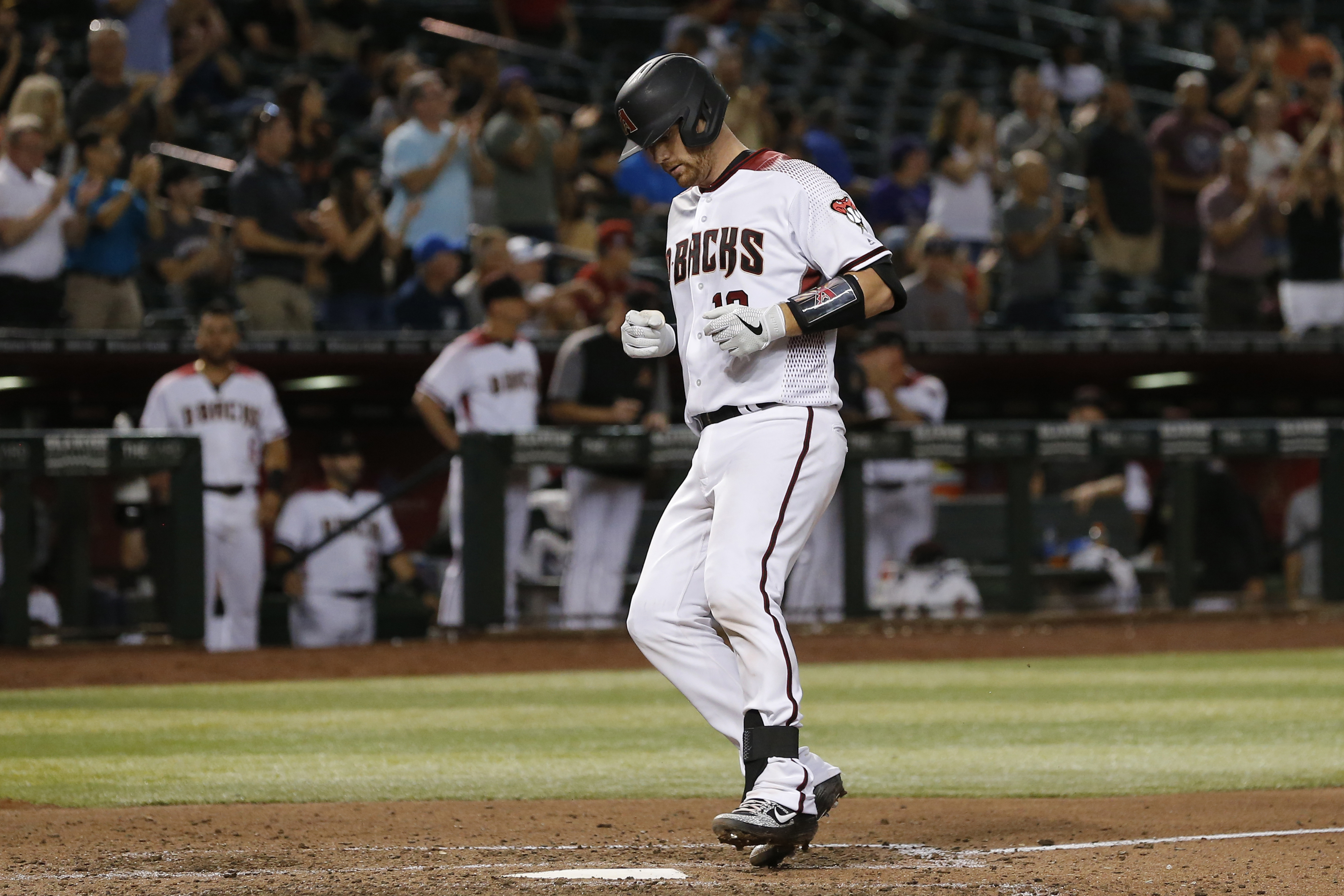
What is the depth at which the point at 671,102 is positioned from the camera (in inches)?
167

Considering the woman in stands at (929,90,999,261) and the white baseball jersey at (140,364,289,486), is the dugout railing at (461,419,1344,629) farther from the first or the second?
the woman in stands at (929,90,999,261)

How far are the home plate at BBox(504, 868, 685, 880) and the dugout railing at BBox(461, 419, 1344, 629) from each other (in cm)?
585

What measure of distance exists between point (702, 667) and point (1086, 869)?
101cm

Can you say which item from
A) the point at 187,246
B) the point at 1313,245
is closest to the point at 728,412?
the point at 187,246

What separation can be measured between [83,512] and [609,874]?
614cm

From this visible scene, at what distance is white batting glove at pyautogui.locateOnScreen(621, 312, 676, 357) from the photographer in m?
4.38

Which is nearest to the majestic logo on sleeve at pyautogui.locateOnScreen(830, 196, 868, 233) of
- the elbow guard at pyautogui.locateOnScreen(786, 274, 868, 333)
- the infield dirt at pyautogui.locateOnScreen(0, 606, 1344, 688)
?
the elbow guard at pyautogui.locateOnScreen(786, 274, 868, 333)

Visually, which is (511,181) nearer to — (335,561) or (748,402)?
(335,561)

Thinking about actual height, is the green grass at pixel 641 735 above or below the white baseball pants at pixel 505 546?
below

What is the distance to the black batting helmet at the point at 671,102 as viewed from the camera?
4.25 meters

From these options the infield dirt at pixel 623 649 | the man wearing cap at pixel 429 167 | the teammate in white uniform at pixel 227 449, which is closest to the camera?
the infield dirt at pixel 623 649

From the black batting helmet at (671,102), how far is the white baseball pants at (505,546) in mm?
5786

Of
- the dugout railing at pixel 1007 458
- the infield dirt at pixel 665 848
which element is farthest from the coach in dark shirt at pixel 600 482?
the infield dirt at pixel 665 848

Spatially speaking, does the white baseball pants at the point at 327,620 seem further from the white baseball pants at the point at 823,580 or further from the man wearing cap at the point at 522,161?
the man wearing cap at the point at 522,161
